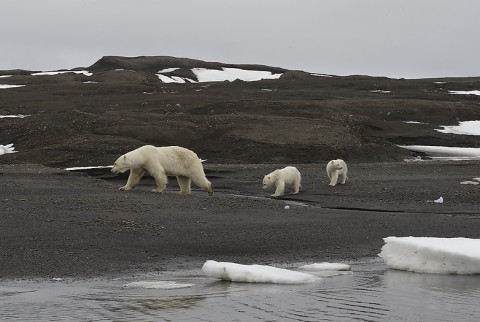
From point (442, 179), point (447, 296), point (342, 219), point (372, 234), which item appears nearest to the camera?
point (447, 296)

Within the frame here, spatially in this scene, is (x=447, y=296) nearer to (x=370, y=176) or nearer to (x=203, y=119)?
(x=370, y=176)

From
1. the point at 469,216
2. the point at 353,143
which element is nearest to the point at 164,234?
the point at 469,216

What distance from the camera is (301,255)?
44.4 feet

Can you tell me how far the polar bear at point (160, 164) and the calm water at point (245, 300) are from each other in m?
8.58

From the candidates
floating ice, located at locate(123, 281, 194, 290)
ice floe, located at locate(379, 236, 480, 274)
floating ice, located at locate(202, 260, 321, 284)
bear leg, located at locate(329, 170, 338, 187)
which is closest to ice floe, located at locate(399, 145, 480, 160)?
bear leg, located at locate(329, 170, 338, 187)

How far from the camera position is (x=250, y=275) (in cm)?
1051

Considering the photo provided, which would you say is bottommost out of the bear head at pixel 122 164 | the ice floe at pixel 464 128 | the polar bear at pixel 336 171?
the polar bear at pixel 336 171

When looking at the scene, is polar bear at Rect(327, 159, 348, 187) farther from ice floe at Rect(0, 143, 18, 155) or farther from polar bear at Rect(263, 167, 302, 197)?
ice floe at Rect(0, 143, 18, 155)

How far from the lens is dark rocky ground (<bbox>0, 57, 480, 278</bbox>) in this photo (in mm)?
13359

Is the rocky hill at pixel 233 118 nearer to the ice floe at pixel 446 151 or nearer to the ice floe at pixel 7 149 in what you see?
the ice floe at pixel 7 149

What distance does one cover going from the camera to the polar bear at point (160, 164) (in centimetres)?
1977

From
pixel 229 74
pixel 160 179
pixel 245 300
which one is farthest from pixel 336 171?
pixel 229 74

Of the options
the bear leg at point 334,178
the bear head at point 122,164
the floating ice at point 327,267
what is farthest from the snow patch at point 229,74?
the floating ice at point 327,267

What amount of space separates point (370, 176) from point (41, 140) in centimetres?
1582
